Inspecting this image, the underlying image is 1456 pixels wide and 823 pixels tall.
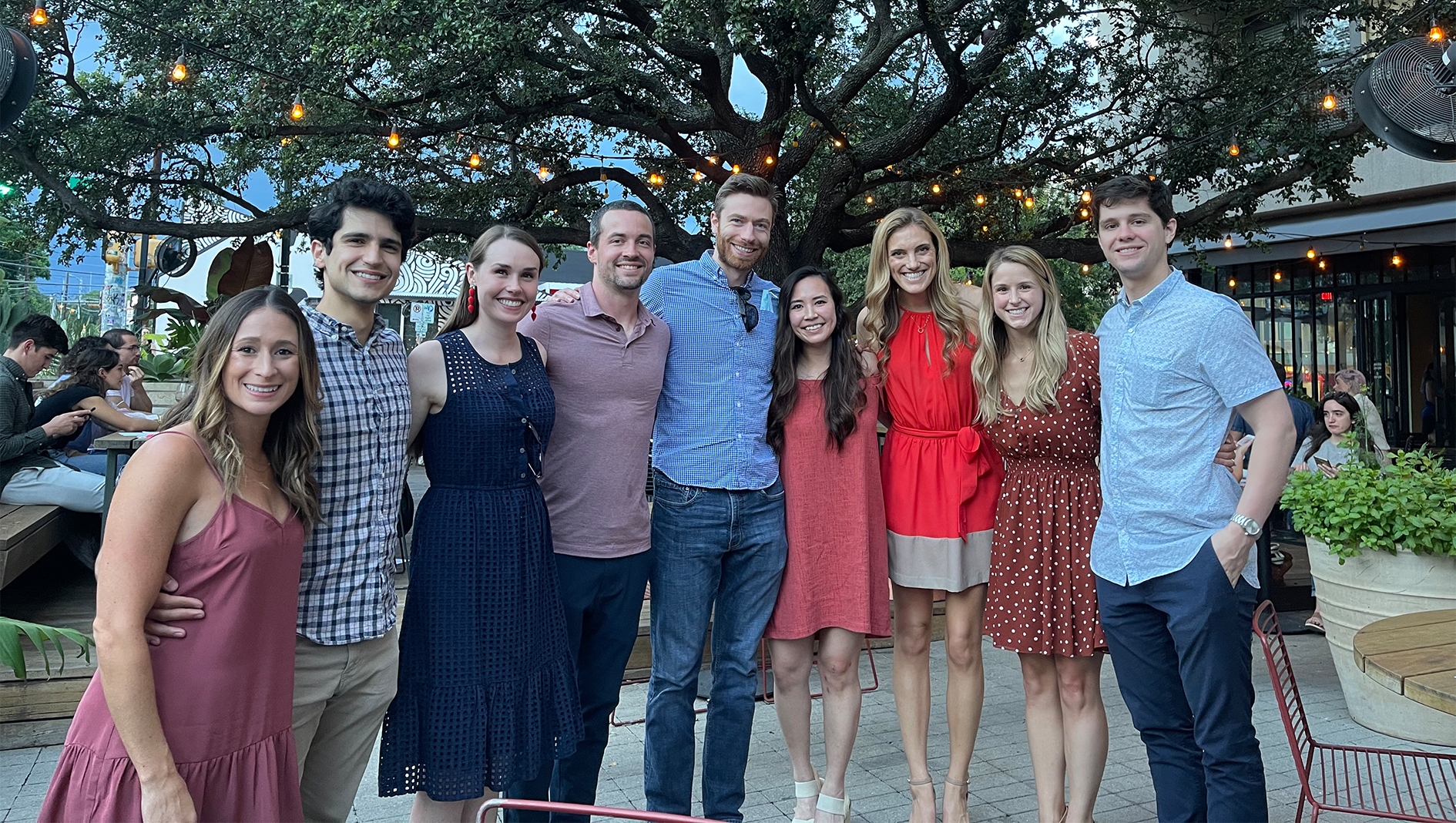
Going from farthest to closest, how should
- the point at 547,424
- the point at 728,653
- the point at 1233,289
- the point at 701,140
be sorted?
the point at 1233,289 < the point at 701,140 < the point at 728,653 < the point at 547,424

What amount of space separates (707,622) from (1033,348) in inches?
53.9

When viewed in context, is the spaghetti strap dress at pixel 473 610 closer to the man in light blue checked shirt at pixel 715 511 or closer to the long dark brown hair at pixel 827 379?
the man in light blue checked shirt at pixel 715 511

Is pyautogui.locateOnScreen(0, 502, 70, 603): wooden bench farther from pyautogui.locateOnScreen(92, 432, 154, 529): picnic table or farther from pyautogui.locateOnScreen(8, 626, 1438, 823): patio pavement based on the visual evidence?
pyautogui.locateOnScreen(8, 626, 1438, 823): patio pavement

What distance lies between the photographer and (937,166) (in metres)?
11.0

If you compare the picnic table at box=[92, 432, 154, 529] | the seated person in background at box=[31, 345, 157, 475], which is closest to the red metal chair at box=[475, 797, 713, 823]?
the picnic table at box=[92, 432, 154, 529]

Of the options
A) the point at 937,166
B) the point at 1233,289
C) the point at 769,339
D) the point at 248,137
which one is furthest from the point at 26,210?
the point at 1233,289

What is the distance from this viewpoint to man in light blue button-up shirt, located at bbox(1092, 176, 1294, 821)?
2570 mm

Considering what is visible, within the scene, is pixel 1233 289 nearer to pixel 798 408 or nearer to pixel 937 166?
pixel 937 166

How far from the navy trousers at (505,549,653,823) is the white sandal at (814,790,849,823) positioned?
0.75 metres

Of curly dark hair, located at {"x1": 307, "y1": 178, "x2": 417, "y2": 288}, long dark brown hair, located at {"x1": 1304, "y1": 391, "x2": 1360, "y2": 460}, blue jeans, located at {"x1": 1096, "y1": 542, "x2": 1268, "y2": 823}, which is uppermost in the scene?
curly dark hair, located at {"x1": 307, "y1": 178, "x2": 417, "y2": 288}

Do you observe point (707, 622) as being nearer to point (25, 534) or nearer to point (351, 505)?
point (351, 505)

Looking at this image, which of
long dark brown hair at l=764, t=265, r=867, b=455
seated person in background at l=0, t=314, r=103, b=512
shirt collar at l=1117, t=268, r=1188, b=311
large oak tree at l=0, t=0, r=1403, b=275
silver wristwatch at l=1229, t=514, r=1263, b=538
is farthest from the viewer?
large oak tree at l=0, t=0, r=1403, b=275

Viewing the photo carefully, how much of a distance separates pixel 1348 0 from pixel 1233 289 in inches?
317

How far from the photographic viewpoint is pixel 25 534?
14.9 ft
